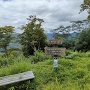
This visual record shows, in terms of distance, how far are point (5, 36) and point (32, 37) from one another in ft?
10.0

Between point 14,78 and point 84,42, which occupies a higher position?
point 84,42

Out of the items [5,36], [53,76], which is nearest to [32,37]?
[5,36]

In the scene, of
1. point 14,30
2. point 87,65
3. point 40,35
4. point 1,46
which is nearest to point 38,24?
point 40,35

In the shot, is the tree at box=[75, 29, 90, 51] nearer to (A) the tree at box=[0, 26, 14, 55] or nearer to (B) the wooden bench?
(A) the tree at box=[0, 26, 14, 55]

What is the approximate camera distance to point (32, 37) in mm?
25094

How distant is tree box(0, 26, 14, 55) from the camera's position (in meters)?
25.4

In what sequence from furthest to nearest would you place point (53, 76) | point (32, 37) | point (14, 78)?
point (32, 37)
point (53, 76)
point (14, 78)

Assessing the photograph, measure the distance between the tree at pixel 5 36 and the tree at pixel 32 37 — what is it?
1328 millimetres

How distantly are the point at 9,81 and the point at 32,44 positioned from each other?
18.5m

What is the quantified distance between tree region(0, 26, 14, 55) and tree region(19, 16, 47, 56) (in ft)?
4.36

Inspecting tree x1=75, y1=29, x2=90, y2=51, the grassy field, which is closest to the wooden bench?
the grassy field

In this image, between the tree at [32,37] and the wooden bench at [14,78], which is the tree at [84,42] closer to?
the tree at [32,37]

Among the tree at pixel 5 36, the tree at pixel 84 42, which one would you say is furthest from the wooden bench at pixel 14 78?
the tree at pixel 5 36

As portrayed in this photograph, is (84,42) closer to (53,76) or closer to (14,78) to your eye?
(53,76)
